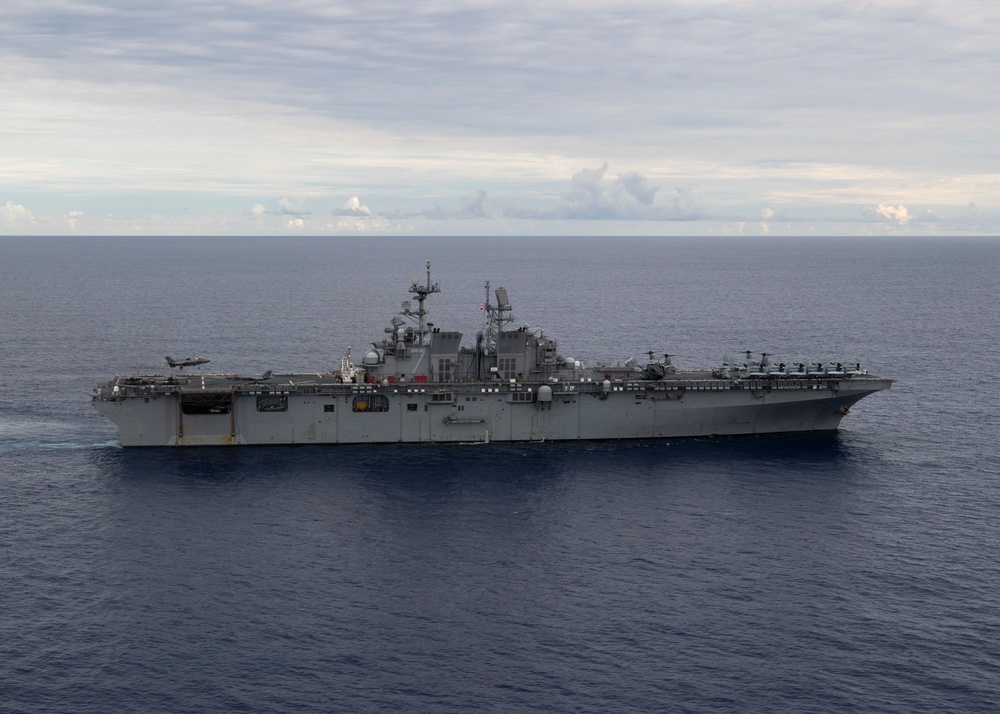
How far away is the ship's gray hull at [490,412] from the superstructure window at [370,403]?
73 mm

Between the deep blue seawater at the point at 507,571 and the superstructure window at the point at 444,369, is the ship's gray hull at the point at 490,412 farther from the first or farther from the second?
the superstructure window at the point at 444,369

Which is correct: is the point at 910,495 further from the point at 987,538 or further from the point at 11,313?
the point at 11,313

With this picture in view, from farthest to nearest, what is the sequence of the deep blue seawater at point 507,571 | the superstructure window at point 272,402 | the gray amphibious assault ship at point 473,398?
the superstructure window at point 272,402
the gray amphibious assault ship at point 473,398
the deep blue seawater at point 507,571

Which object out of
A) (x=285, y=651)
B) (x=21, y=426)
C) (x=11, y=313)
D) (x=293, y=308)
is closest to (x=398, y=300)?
(x=293, y=308)

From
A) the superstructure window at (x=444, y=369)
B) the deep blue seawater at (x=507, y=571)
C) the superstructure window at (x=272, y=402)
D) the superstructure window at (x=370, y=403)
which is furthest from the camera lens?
the superstructure window at (x=444, y=369)

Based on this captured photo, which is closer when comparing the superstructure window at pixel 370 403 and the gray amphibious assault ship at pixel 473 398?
the gray amphibious assault ship at pixel 473 398

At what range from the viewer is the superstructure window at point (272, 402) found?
67562mm

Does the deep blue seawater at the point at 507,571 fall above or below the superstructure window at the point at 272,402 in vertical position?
below

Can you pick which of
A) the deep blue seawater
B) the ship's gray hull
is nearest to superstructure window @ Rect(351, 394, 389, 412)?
the ship's gray hull

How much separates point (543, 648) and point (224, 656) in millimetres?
13104

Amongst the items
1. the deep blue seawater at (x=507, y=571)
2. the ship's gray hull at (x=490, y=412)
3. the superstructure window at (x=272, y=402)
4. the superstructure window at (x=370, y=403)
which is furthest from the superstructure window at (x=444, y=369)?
the superstructure window at (x=272, y=402)

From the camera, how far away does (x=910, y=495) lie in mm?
57344

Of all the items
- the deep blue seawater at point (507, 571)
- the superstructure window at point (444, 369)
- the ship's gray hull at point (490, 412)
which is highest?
the superstructure window at point (444, 369)

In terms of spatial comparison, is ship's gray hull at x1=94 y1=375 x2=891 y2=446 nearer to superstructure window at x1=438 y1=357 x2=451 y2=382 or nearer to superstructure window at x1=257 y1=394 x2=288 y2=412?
superstructure window at x1=257 y1=394 x2=288 y2=412
